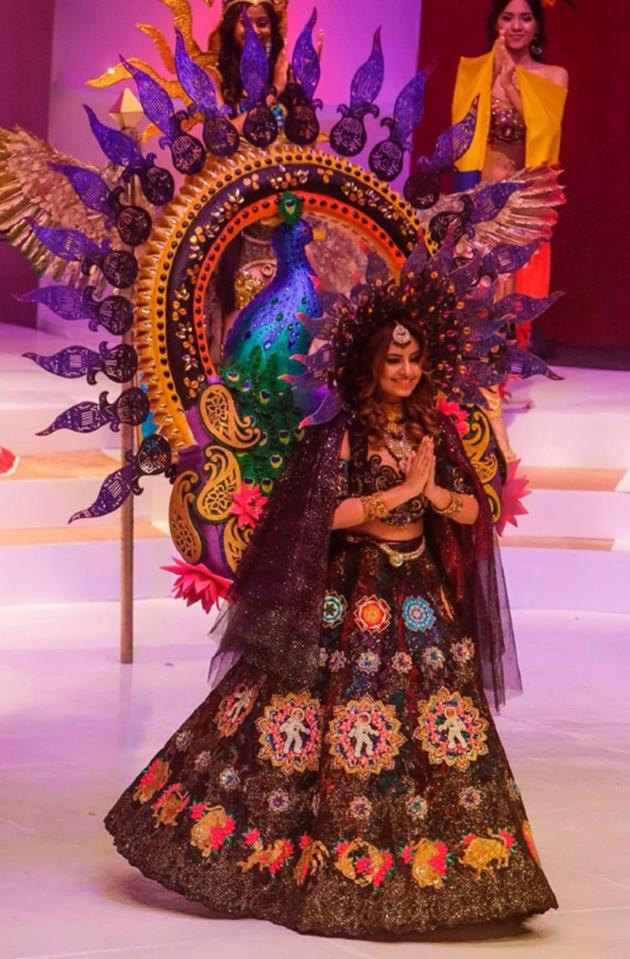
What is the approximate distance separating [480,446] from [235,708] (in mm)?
766

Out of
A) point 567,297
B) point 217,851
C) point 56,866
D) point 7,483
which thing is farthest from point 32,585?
point 567,297

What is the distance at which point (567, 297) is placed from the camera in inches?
380

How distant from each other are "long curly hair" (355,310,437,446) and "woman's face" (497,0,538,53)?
404 centimetres

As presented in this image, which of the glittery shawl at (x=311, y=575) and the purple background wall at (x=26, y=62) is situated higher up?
the purple background wall at (x=26, y=62)

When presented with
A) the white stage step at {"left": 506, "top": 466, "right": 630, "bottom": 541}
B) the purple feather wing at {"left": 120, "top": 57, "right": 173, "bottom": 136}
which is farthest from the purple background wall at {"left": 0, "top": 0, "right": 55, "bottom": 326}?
the purple feather wing at {"left": 120, "top": 57, "right": 173, "bottom": 136}

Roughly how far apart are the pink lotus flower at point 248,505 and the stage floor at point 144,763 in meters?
0.71

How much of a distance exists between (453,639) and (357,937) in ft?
1.86

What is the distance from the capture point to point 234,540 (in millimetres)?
4008

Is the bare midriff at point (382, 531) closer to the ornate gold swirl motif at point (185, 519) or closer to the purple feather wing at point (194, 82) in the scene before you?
the ornate gold swirl motif at point (185, 519)

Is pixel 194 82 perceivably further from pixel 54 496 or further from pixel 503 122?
pixel 503 122

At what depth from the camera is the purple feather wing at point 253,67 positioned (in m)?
4.12

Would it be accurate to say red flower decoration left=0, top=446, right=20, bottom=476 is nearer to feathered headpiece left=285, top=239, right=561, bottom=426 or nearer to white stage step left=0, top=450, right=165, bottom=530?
white stage step left=0, top=450, right=165, bottom=530

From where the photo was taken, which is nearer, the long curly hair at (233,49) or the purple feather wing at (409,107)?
the purple feather wing at (409,107)

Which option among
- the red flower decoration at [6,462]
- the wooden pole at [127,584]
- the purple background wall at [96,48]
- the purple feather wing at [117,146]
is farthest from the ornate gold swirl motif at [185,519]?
the purple background wall at [96,48]
